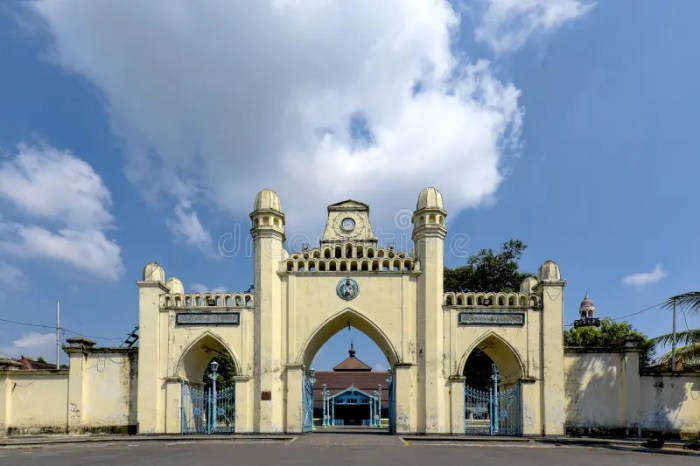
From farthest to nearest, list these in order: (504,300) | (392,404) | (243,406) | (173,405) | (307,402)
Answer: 1. (307,402)
2. (392,404)
3. (504,300)
4. (173,405)
5. (243,406)

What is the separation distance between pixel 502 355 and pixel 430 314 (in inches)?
155

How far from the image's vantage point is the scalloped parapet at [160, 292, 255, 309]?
82.2ft

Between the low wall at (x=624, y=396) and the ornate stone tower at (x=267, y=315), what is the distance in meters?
10.6

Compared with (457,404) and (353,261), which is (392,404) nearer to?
(457,404)

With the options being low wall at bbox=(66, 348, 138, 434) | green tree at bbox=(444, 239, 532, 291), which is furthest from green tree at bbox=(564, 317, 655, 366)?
low wall at bbox=(66, 348, 138, 434)

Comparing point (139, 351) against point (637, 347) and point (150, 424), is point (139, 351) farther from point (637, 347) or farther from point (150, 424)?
point (637, 347)

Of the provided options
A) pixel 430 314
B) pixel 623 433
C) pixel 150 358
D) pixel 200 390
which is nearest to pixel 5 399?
pixel 150 358

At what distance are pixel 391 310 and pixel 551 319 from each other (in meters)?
5.85

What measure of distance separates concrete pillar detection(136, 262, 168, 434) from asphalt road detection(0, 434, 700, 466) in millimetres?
2493

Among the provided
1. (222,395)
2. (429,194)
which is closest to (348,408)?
(222,395)

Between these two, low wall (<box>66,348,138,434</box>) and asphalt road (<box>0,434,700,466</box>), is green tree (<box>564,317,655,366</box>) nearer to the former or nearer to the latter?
asphalt road (<box>0,434,700,466</box>)

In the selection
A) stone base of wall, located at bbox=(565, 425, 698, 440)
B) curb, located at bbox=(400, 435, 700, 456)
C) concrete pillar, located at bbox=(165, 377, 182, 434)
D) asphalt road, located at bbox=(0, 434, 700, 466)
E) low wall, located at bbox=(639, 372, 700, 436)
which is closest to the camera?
asphalt road, located at bbox=(0, 434, 700, 466)

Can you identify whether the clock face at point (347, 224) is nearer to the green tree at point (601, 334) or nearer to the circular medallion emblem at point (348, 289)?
the circular medallion emblem at point (348, 289)

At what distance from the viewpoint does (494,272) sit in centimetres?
3981
